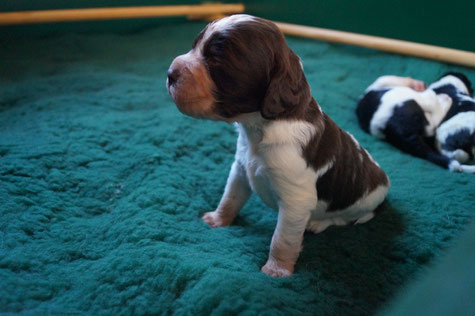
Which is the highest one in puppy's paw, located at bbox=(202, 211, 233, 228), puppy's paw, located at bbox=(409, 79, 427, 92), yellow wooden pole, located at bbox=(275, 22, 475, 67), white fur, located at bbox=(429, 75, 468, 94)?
yellow wooden pole, located at bbox=(275, 22, 475, 67)

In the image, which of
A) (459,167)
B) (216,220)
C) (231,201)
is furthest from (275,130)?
(459,167)

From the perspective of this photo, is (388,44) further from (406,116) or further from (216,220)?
(216,220)

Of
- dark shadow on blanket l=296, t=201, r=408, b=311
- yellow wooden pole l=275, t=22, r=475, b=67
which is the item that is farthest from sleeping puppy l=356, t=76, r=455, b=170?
dark shadow on blanket l=296, t=201, r=408, b=311

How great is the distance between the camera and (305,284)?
1.71 m

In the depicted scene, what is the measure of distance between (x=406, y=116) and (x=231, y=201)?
2122mm

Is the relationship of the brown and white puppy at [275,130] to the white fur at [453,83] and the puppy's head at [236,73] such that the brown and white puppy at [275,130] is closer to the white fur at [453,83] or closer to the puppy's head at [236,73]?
the puppy's head at [236,73]

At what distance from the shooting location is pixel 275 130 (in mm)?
1617

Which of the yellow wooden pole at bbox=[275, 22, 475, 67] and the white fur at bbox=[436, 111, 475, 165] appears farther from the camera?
the yellow wooden pole at bbox=[275, 22, 475, 67]

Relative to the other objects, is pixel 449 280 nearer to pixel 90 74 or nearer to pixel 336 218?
pixel 336 218

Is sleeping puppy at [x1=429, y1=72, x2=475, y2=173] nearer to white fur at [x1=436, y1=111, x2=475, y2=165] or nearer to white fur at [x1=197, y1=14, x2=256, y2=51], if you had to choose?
white fur at [x1=436, y1=111, x2=475, y2=165]

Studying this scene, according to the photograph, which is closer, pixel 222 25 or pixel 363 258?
pixel 222 25

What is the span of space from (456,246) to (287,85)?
97 cm

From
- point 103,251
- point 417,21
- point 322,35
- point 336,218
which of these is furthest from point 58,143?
point 417,21

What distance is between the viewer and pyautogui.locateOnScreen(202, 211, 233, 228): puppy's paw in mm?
2195
